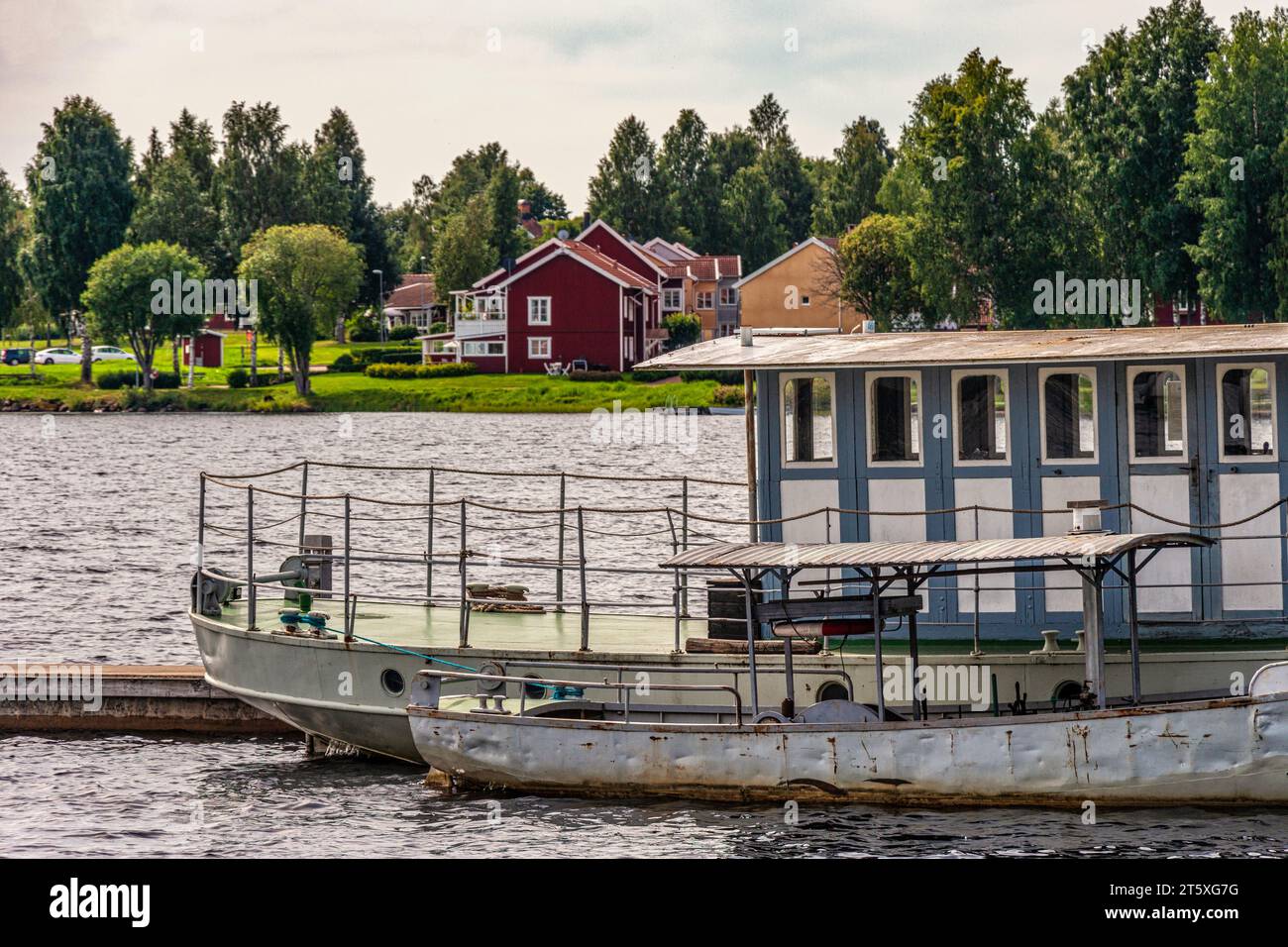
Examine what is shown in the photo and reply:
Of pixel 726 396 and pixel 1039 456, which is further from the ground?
pixel 726 396

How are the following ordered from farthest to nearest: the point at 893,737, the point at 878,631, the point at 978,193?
the point at 978,193
the point at 893,737
the point at 878,631

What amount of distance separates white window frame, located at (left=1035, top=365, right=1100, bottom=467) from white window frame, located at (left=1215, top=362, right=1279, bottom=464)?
4.38 ft

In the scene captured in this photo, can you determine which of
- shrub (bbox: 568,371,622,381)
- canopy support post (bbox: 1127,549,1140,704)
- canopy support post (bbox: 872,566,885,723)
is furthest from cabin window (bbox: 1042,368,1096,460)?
shrub (bbox: 568,371,622,381)

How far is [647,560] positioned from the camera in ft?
147

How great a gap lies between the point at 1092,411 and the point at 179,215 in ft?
391

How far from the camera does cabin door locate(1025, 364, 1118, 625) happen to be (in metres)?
20.5

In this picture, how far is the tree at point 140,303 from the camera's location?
4432 inches

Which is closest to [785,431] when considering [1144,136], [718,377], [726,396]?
[1144,136]

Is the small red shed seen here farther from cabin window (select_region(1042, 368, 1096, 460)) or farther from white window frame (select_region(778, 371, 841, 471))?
cabin window (select_region(1042, 368, 1096, 460))

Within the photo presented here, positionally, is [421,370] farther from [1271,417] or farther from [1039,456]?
[1271,417]

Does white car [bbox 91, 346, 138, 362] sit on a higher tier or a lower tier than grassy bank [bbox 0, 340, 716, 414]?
higher

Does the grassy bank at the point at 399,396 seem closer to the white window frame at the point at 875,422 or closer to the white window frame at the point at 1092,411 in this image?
the white window frame at the point at 875,422

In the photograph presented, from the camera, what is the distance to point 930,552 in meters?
19.0
